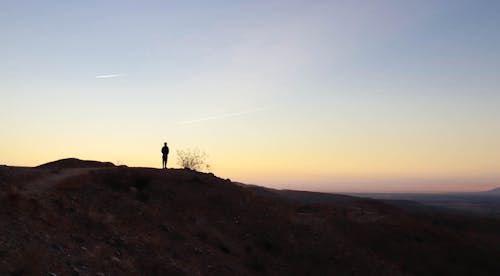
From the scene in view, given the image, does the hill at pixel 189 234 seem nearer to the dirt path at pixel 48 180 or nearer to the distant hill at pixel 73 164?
the dirt path at pixel 48 180

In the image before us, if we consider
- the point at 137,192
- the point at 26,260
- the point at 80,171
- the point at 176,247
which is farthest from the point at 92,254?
the point at 80,171

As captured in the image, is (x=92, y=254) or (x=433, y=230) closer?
(x=92, y=254)

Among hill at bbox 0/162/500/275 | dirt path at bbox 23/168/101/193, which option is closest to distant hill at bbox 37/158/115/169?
hill at bbox 0/162/500/275

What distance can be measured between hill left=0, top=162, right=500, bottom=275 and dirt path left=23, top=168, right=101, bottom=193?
7 cm

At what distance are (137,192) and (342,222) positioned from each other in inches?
660

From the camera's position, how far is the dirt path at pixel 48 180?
25.5 metres

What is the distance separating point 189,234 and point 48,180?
8989mm

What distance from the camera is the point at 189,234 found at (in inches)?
1045

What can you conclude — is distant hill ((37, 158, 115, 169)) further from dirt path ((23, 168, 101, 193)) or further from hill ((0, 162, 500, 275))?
dirt path ((23, 168, 101, 193))

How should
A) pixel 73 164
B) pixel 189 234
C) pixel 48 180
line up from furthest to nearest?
pixel 73 164 → pixel 48 180 → pixel 189 234

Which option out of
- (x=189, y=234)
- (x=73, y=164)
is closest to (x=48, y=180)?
(x=189, y=234)

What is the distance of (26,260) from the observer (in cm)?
1523

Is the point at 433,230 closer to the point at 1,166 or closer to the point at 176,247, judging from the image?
the point at 176,247

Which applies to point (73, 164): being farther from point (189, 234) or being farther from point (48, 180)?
point (189, 234)
